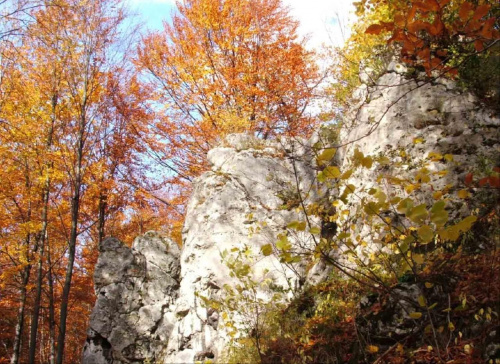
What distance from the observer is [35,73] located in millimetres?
9391

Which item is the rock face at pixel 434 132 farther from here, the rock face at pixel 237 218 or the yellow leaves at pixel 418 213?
the yellow leaves at pixel 418 213

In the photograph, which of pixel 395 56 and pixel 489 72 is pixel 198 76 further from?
pixel 489 72

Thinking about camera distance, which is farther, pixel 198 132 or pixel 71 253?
pixel 198 132

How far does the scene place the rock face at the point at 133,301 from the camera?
7664 millimetres

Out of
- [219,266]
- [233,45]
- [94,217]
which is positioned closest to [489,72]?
[219,266]

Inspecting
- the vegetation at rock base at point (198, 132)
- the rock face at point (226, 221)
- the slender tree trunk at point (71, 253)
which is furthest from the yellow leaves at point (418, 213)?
the slender tree trunk at point (71, 253)

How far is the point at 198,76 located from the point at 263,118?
232cm

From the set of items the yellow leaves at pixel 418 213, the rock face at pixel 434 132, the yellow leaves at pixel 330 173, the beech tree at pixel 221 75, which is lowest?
the yellow leaves at pixel 418 213

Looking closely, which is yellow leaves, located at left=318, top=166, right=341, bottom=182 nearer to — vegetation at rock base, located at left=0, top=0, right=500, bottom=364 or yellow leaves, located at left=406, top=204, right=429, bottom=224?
yellow leaves, located at left=406, top=204, right=429, bottom=224

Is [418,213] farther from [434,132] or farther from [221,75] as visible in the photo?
[221,75]

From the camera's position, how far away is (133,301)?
8172mm

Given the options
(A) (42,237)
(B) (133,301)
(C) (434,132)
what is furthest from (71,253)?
(C) (434,132)

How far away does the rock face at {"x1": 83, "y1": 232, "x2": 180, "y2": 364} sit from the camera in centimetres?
766

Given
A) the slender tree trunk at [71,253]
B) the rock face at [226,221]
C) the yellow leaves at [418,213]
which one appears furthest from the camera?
the slender tree trunk at [71,253]
